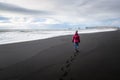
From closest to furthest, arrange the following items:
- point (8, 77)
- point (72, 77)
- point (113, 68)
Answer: point (72, 77) → point (8, 77) → point (113, 68)

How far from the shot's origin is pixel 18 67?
6.86m

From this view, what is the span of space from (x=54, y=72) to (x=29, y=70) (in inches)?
54.2

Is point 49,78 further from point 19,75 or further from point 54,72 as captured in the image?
point 19,75

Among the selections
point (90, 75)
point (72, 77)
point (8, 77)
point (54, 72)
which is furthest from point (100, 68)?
point (8, 77)

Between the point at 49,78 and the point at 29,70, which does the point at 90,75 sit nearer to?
the point at 49,78

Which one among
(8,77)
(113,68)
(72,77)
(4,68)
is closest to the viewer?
(72,77)

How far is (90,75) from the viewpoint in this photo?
532 cm

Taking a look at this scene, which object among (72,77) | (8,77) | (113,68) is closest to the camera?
(72,77)

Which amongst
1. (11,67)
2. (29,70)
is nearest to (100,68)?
(29,70)

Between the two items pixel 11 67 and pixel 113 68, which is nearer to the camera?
pixel 113 68

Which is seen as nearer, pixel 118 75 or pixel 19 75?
pixel 118 75

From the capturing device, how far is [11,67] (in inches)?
272

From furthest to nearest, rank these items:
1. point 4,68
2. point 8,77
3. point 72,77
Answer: point 4,68 → point 8,77 → point 72,77

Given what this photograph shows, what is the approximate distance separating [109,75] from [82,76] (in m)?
1.13
